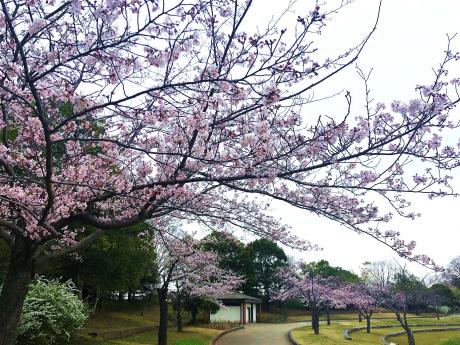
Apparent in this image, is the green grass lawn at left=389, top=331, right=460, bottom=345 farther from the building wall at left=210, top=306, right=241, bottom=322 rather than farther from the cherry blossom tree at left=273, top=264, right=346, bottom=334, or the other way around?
the building wall at left=210, top=306, right=241, bottom=322

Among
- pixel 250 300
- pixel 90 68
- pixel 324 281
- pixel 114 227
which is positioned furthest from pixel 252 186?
pixel 250 300

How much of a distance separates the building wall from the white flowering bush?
2677 centimetres

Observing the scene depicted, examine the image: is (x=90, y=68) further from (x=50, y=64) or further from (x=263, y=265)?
(x=263, y=265)

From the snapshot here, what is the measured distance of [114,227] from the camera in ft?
20.7

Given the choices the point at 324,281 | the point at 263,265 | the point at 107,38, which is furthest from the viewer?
the point at 263,265

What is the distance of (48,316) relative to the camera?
37.3 feet

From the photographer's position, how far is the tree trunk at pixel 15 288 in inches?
238

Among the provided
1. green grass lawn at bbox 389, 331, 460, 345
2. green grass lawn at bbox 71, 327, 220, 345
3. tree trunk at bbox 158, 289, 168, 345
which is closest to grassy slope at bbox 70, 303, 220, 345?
green grass lawn at bbox 71, 327, 220, 345

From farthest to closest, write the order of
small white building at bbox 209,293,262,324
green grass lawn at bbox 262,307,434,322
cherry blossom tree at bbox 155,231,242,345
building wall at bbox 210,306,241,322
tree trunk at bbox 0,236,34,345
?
green grass lawn at bbox 262,307,434,322
small white building at bbox 209,293,262,324
building wall at bbox 210,306,241,322
cherry blossom tree at bbox 155,231,242,345
tree trunk at bbox 0,236,34,345

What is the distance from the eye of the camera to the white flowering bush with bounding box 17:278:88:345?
36.7 feet

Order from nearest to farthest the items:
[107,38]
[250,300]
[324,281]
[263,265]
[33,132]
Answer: [107,38]
[33,132]
[324,281]
[250,300]
[263,265]

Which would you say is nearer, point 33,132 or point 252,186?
point 33,132

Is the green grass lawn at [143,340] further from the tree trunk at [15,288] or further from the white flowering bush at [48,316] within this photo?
the tree trunk at [15,288]

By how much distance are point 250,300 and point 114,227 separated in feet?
127
